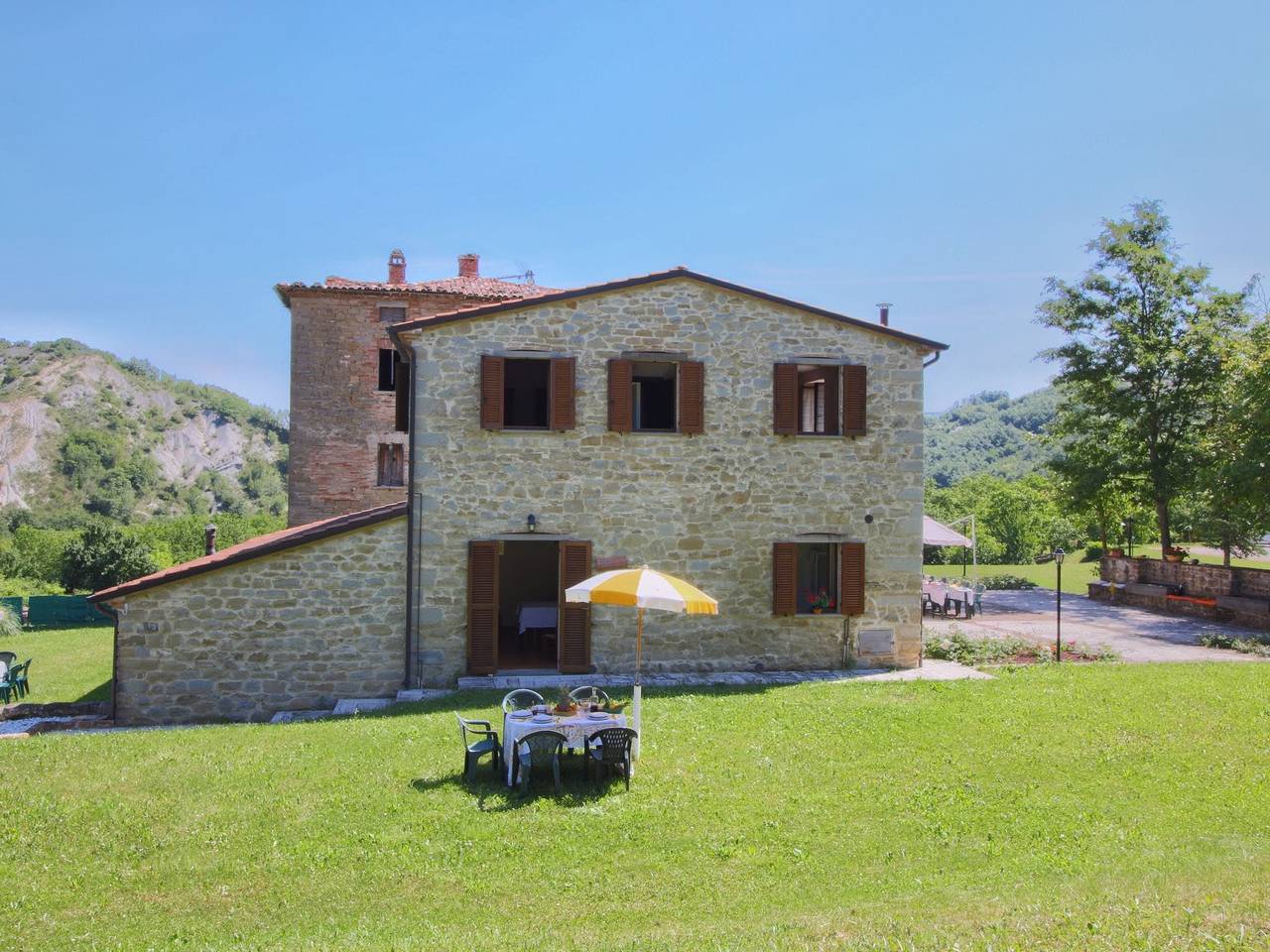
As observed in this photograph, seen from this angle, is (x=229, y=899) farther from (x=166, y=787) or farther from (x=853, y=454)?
(x=853, y=454)

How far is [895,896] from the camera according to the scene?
597 centimetres

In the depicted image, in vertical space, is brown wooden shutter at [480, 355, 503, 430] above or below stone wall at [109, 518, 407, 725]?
above

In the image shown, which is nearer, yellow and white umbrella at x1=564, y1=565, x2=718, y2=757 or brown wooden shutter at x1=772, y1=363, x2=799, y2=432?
yellow and white umbrella at x1=564, y1=565, x2=718, y2=757

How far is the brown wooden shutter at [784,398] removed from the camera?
48.2 feet

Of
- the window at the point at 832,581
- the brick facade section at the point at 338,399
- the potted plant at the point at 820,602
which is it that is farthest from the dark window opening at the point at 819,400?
the brick facade section at the point at 338,399

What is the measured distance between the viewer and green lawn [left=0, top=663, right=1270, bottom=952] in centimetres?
561

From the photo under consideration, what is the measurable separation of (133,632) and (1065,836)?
40.0 feet

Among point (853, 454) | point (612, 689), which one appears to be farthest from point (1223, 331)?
point (612, 689)

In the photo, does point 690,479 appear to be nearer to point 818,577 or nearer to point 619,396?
point 619,396

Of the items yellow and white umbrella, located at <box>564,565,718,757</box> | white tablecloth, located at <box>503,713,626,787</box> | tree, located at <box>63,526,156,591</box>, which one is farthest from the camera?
tree, located at <box>63,526,156,591</box>

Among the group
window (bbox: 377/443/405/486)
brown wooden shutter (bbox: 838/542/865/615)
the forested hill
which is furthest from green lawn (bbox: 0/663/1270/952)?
the forested hill

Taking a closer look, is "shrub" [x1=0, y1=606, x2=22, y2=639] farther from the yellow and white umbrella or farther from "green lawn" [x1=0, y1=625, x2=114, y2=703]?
the yellow and white umbrella

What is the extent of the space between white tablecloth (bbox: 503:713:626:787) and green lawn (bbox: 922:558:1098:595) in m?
25.7

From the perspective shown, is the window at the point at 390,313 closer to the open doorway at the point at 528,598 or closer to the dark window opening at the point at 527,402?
the dark window opening at the point at 527,402
